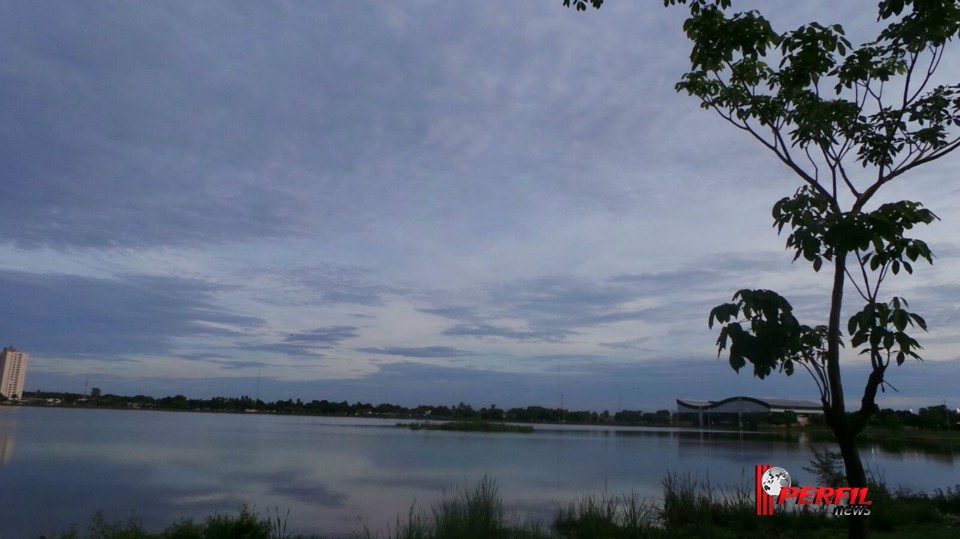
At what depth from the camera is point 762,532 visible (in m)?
13.0

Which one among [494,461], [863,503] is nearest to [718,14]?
[863,503]

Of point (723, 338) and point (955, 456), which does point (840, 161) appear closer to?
point (723, 338)

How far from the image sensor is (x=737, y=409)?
10038cm

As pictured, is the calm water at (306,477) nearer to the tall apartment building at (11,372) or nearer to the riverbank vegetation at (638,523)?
the riverbank vegetation at (638,523)

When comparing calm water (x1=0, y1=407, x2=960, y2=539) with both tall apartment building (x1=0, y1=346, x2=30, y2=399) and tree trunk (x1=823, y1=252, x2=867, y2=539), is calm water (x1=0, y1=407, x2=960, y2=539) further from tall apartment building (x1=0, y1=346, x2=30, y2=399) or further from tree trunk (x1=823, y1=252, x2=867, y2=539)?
tall apartment building (x1=0, y1=346, x2=30, y2=399)

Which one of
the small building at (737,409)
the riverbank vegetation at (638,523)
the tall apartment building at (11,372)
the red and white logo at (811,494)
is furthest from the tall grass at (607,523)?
the tall apartment building at (11,372)

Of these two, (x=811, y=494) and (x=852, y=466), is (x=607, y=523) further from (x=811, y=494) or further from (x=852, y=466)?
(x=852, y=466)

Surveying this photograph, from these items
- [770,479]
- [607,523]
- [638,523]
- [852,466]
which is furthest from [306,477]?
[852,466]

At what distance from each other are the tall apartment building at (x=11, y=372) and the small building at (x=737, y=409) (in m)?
139

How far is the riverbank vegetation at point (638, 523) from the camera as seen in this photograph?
1094 cm

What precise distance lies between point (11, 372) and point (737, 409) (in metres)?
150

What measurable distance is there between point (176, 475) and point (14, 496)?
6.96m

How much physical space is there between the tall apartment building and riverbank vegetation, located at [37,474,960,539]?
156m

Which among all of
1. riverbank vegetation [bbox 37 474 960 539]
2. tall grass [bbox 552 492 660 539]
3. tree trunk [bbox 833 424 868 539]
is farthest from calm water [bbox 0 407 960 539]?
Result: tree trunk [bbox 833 424 868 539]
